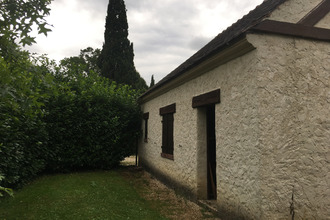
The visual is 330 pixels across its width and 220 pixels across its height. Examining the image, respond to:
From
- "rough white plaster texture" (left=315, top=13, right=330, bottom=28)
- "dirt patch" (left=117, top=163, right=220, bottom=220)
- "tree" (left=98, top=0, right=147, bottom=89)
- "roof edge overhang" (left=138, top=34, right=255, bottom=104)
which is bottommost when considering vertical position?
"dirt patch" (left=117, top=163, right=220, bottom=220)

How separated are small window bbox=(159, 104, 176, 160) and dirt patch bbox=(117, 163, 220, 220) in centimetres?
107

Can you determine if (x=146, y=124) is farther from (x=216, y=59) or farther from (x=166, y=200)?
(x=216, y=59)

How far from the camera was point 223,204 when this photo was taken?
4.90m

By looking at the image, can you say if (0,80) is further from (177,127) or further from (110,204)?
(177,127)

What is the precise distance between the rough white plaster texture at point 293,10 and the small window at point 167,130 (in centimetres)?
408

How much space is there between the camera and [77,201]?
626 centimetres

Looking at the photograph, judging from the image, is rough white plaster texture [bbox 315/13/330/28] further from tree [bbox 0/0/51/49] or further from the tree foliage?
the tree foliage

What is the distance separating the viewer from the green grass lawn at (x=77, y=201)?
17.4 feet

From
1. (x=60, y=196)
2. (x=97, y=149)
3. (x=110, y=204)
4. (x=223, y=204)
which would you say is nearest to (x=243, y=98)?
(x=223, y=204)

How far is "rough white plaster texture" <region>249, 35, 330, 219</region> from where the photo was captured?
3.97 metres

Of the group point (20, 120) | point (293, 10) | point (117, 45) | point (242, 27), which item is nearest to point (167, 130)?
point (242, 27)

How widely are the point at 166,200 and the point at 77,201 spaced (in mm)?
2263

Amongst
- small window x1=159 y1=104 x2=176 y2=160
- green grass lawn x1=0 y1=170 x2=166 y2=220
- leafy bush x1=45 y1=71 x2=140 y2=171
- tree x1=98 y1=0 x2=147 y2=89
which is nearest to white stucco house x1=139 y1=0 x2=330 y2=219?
green grass lawn x1=0 y1=170 x2=166 y2=220

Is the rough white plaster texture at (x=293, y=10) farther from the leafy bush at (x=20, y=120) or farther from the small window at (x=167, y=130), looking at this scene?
the small window at (x=167, y=130)
